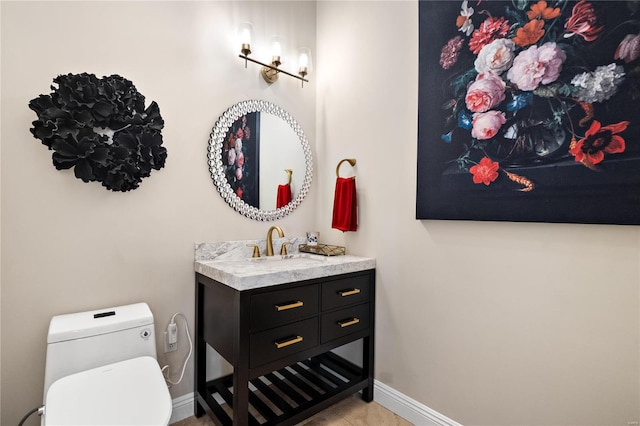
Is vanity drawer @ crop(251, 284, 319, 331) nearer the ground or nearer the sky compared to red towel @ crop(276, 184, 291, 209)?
nearer the ground

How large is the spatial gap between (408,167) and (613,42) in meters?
0.95

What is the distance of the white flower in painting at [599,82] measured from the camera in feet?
3.65

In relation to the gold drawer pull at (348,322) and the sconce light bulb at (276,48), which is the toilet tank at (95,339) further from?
the sconce light bulb at (276,48)

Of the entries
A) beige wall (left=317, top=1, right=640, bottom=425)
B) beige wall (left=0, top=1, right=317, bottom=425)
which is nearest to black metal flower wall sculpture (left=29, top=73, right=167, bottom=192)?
beige wall (left=0, top=1, right=317, bottom=425)

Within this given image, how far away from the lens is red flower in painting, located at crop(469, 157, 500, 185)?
142 centimetres

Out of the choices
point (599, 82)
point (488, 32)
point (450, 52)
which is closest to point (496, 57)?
point (488, 32)

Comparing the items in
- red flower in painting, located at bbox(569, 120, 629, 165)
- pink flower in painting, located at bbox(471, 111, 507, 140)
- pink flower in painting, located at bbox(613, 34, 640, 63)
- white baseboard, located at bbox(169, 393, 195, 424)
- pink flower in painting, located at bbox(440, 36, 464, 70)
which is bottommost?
white baseboard, located at bbox(169, 393, 195, 424)

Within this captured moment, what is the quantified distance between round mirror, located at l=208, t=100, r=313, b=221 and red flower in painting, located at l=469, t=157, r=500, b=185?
1.22 m

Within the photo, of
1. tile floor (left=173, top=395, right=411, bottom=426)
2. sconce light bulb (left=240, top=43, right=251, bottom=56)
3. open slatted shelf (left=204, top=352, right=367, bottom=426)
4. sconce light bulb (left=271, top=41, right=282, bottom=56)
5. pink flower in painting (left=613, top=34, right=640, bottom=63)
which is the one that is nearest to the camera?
pink flower in painting (left=613, top=34, right=640, bottom=63)

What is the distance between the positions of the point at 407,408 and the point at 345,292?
0.75 meters

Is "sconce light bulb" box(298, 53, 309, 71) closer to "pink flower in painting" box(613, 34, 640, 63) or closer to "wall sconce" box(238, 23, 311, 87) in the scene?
"wall sconce" box(238, 23, 311, 87)

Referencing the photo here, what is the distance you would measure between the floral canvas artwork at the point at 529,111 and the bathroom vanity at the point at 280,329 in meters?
0.67

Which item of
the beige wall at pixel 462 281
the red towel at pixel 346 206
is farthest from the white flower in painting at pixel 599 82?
the red towel at pixel 346 206

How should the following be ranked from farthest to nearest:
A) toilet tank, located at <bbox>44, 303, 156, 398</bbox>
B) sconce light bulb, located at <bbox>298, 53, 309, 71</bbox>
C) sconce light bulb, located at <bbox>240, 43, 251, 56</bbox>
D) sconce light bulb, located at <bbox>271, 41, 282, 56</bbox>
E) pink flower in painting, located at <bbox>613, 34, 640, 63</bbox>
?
sconce light bulb, located at <bbox>298, 53, 309, 71</bbox> < sconce light bulb, located at <bbox>271, 41, 282, 56</bbox> < sconce light bulb, located at <bbox>240, 43, 251, 56</bbox> < toilet tank, located at <bbox>44, 303, 156, 398</bbox> < pink flower in painting, located at <bbox>613, 34, 640, 63</bbox>
